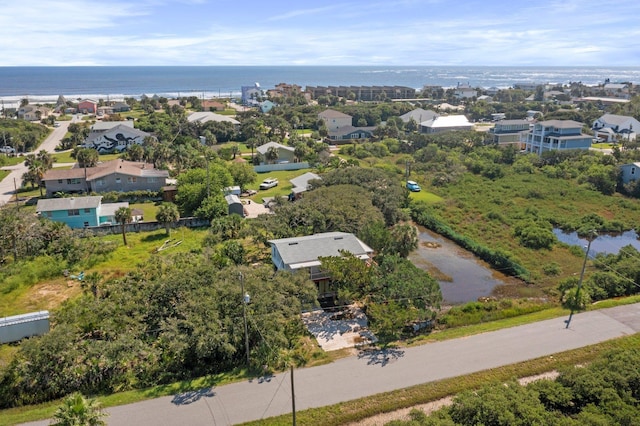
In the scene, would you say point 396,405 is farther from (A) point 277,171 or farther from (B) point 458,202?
(A) point 277,171

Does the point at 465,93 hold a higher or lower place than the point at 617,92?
lower

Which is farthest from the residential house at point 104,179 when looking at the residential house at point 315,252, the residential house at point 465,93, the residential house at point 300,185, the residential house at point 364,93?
→ the residential house at point 465,93

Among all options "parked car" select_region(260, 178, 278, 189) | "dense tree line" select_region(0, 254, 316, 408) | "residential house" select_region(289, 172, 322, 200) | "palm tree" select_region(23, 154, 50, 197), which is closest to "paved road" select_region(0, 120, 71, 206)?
"palm tree" select_region(23, 154, 50, 197)

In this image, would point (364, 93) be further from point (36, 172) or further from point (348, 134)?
point (36, 172)

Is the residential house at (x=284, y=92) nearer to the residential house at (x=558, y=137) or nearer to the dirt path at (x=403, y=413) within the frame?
the residential house at (x=558, y=137)

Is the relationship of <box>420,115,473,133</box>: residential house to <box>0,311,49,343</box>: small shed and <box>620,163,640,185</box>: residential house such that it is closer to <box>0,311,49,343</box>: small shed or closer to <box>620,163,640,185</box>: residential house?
<box>620,163,640,185</box>: residential house

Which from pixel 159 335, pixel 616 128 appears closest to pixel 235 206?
pixel 159 335
